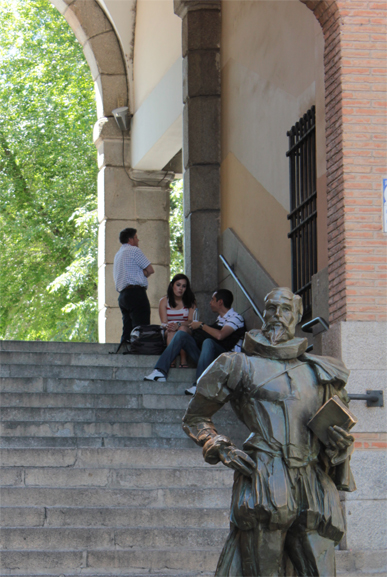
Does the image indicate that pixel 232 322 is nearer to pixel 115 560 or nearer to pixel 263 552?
pixel 115 560

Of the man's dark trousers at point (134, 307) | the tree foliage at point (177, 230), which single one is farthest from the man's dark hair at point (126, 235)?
the tree foliage at point (177, 230)

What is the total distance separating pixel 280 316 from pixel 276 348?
0.50 feet

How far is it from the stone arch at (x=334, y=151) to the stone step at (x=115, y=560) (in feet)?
7.19

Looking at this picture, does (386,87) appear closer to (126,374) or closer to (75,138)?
(126,374)

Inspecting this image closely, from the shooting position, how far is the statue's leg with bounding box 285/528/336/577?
4.37 m

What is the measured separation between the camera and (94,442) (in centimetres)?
837

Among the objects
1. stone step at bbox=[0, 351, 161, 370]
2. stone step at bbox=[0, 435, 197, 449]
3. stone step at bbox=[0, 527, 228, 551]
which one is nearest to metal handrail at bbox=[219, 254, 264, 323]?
stone step at bbox=[0, 351, 161, 370]

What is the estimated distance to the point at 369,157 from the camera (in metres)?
7.87

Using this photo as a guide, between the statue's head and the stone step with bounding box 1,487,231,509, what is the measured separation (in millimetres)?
3336

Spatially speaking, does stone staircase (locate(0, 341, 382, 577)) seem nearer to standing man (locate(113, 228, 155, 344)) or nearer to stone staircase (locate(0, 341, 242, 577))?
stone staircase (locate(0, 341, 242, 577))

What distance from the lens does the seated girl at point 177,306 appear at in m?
10.9

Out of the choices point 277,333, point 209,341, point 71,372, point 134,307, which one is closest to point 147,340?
point 134,307

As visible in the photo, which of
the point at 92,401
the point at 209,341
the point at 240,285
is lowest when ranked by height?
the point at 92,401

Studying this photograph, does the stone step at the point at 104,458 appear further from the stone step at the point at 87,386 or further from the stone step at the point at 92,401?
the stone step at the point at 87,386
